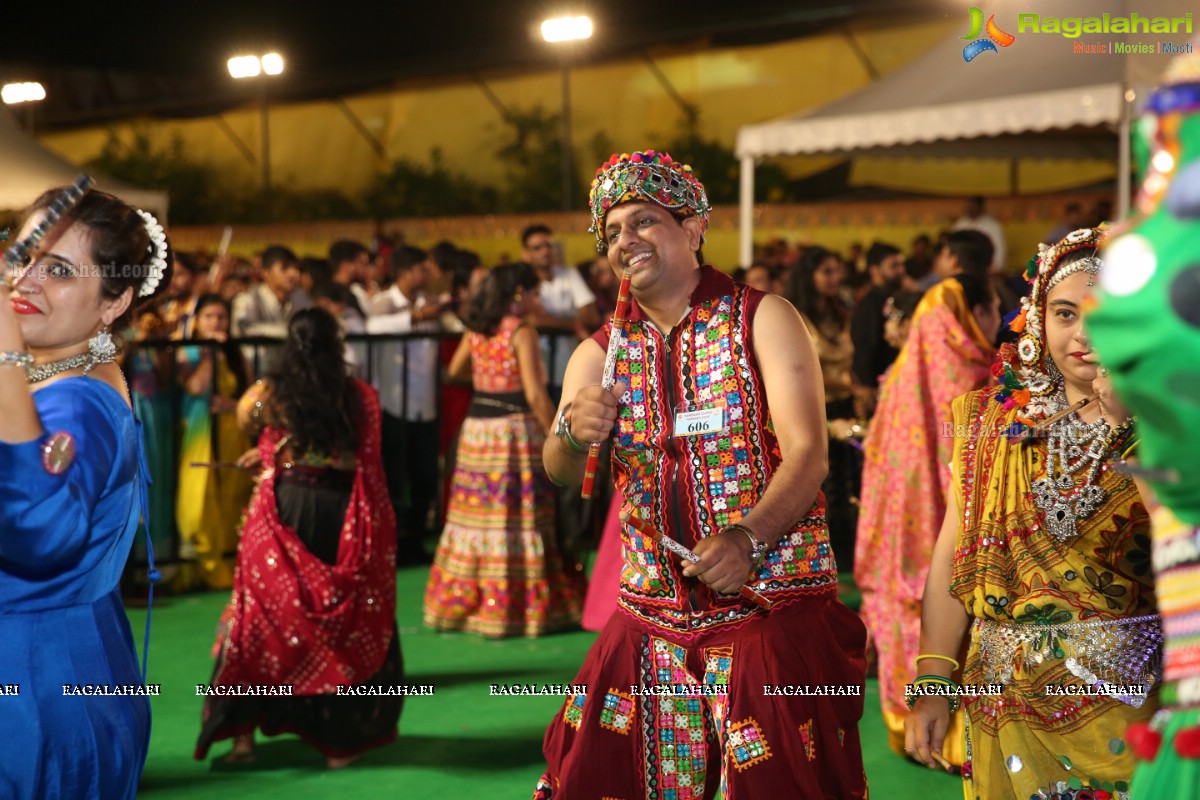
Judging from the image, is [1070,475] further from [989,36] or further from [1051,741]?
[989,36]

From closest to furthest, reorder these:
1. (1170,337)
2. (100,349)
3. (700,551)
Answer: (1170,337), (100,349), (700,551)

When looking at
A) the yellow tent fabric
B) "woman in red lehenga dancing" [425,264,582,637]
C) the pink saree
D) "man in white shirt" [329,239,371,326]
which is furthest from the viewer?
the yellow tent fabric

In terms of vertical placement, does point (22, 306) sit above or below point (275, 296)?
below

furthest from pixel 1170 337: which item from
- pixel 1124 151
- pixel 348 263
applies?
pixel 348 263

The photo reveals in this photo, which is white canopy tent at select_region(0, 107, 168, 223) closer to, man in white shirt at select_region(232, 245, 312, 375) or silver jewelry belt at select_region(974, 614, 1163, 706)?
man in white shirt at select_region(232, 245, 312, 375)

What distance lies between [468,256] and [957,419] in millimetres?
7903

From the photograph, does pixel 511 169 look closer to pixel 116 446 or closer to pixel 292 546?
pixel 292 546

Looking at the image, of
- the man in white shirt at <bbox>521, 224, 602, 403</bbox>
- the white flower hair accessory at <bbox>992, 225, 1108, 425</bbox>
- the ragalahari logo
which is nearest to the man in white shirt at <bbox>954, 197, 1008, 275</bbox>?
the ragalahari logo

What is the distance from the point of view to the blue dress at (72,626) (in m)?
2.42

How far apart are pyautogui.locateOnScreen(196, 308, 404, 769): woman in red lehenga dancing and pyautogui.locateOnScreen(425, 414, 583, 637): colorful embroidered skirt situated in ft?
6.10

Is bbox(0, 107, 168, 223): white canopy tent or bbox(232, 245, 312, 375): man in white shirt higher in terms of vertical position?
bbox(0, 107, 168, 223): white canopy tent

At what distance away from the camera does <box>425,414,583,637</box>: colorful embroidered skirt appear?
7.35 metres

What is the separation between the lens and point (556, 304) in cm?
1004

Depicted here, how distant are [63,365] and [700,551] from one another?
4.28 feet
